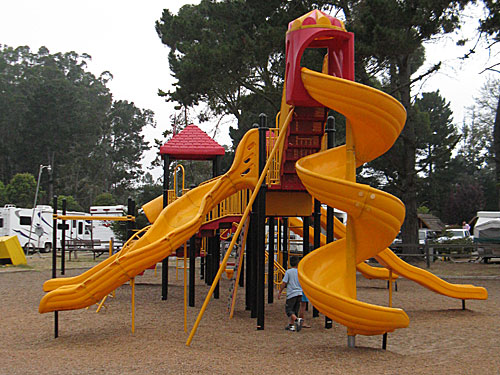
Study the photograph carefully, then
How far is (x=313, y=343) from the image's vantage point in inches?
378

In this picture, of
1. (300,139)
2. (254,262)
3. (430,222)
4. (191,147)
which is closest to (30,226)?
(191,147)

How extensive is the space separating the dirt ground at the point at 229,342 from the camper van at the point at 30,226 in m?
20.3

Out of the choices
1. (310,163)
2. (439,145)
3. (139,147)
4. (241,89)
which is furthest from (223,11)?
(139,147)

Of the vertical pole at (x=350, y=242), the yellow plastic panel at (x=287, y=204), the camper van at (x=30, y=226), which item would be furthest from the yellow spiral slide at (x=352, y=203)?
the camper van at (x=30, y=226)

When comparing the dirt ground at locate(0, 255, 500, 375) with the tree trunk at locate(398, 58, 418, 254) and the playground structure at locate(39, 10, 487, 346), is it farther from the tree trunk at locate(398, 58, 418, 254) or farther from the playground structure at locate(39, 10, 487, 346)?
the tree trunk at locate(398, 58, 418, 254)

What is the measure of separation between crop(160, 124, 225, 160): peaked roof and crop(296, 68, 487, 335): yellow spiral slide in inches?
266

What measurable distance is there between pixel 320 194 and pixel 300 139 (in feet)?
9.29

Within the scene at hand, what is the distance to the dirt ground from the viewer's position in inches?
299

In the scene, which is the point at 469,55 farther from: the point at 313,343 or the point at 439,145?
the point at 439,145

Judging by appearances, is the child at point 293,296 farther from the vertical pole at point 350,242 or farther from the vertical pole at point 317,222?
the vertical pole at point 350,242

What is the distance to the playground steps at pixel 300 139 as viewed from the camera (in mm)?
10645

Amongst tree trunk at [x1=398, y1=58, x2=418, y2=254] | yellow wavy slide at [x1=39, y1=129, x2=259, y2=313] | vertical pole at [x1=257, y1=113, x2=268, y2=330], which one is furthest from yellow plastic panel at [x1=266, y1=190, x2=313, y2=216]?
tree trunk at [x1=398, y1=58, x2=418, y2=254]

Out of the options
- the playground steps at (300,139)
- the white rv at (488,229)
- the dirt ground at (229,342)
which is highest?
the playground steps at (300,139)

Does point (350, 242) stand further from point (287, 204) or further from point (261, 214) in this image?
point (287, 204)
